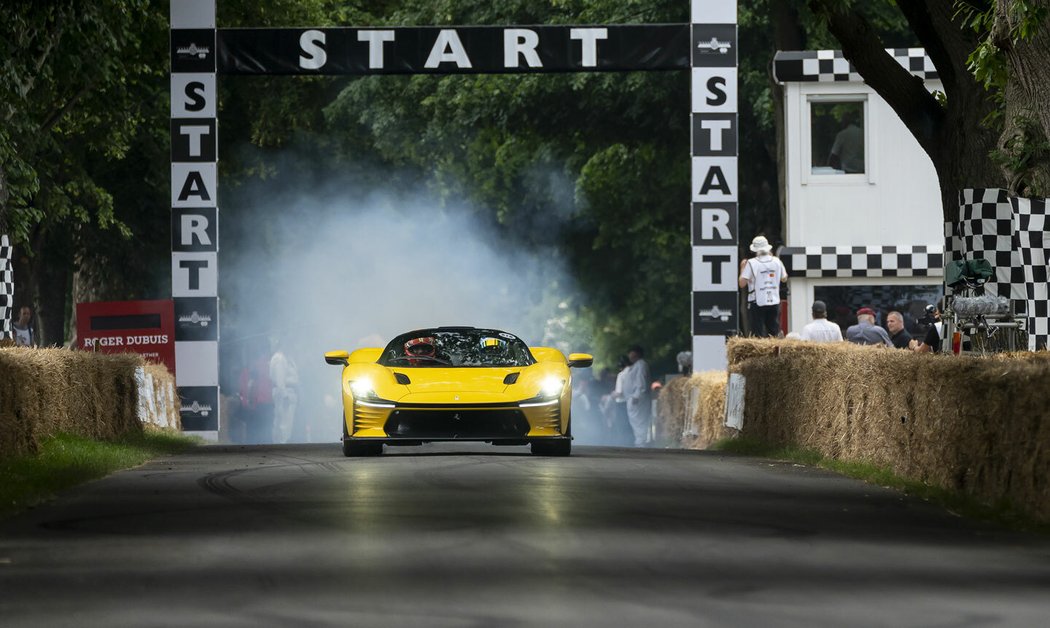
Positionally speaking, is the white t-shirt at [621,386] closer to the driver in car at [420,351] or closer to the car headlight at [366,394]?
the driver in car at [420,351]

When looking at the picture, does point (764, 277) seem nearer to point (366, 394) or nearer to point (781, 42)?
point (366, 394)

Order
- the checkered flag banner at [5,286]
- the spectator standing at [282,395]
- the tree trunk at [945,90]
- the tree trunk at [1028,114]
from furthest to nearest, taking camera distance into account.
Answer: the spectator standing at [282,395], the tree trunk at [945,90], the checkered flag banner at [5,286], the tree trunk at [1028,114]

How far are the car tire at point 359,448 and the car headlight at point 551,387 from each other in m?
1.62

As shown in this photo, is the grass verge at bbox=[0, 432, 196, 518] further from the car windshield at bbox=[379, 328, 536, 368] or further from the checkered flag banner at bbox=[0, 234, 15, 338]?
the car windshield at bbox=[379, 328, 536, 368]

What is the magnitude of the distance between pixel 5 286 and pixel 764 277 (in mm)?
9879

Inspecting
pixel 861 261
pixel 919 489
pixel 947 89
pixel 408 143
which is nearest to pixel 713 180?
pixel 861 261

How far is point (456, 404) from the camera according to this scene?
19.3 metres

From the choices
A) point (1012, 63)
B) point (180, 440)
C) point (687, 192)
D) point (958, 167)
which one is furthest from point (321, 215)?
point (1012, 63)

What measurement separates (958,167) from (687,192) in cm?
2065

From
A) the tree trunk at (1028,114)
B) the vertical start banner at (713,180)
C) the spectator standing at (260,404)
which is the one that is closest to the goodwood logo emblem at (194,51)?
the vertical start banner at (713,180)

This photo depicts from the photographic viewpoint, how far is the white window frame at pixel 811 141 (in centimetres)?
3316

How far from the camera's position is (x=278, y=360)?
3912 centimetres

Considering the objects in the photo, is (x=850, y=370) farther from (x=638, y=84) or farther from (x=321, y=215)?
(x=321, y=215)

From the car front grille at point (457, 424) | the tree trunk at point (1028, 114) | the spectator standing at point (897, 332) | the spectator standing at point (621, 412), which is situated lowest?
Result: the spectator standing at point (621, 412)
